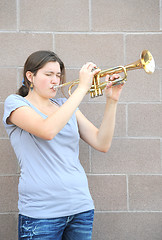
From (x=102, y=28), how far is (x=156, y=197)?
1103 mm

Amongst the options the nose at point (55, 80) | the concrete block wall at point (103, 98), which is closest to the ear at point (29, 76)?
the nose at point (55, 80)

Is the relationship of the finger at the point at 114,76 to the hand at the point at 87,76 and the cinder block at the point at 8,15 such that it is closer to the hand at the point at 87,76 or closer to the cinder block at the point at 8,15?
the hand at the point at 87,76

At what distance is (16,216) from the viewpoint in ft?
6.16

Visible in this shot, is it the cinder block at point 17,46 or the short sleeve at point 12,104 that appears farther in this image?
the cinder block at point 17,46

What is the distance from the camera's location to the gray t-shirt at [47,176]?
1346mm

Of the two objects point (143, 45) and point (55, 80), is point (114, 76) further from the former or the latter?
point (143, 45)

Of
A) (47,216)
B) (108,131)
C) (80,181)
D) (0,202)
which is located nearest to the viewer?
(47,216)

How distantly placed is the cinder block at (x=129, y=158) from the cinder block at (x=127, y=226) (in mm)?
272

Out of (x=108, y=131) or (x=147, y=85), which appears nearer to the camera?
(x=108, y=131)

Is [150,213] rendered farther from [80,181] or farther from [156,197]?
[80,181]

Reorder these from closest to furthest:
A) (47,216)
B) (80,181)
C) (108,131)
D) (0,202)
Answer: (47,216) → (80,181) → (108,131) → (0,202)

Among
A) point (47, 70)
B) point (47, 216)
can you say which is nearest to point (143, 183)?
point (47, 216)

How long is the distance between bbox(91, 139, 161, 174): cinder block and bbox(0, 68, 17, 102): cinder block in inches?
24.9

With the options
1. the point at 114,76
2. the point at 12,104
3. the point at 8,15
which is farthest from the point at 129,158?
the point at 8,15
